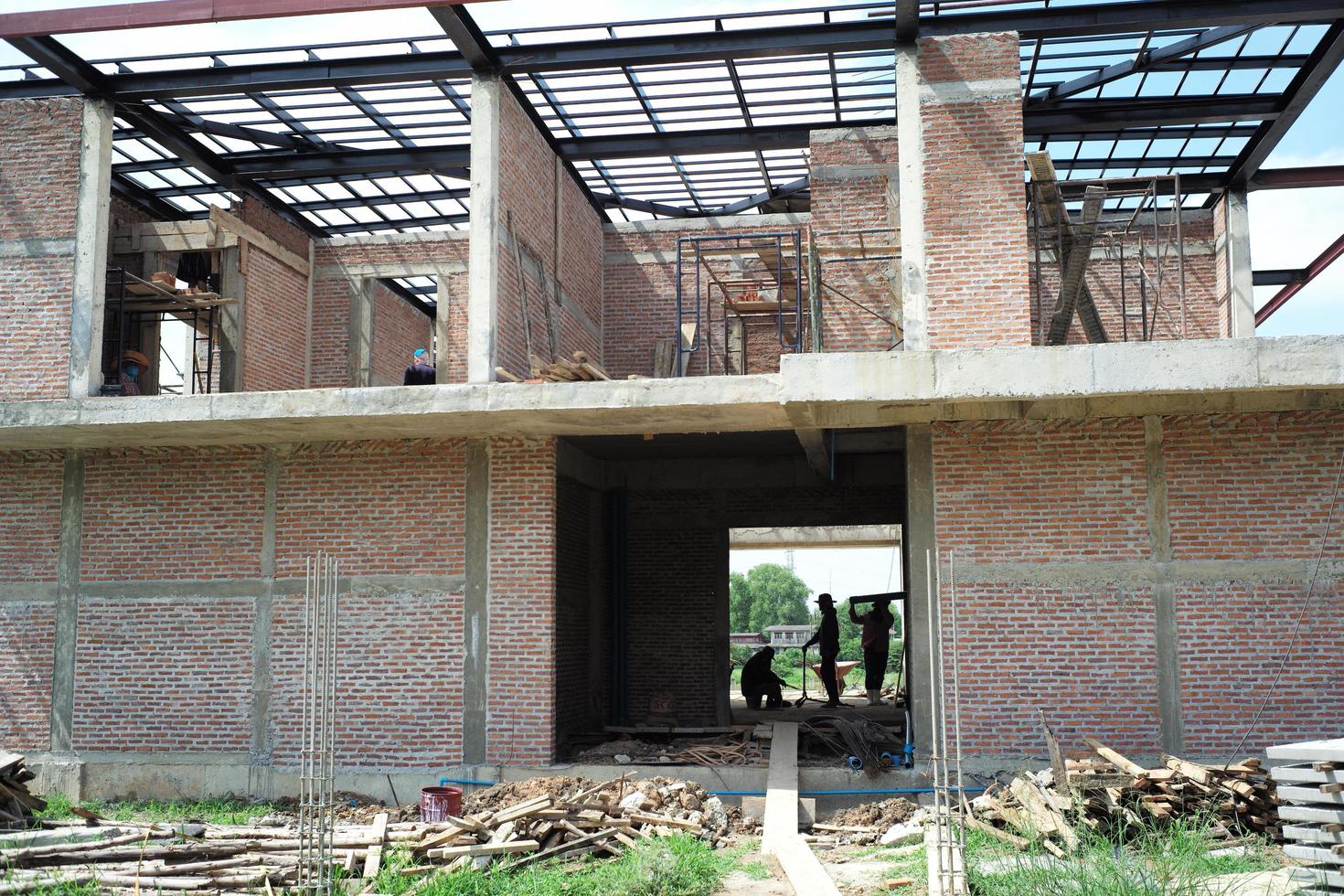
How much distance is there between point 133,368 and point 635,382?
7.97m

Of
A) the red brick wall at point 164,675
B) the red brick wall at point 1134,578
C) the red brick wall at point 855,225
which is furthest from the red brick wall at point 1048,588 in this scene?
the red brick wall at point 164,675

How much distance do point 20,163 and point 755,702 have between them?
46.1 ft

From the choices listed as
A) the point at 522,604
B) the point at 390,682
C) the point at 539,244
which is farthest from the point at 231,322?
the point at 522,604

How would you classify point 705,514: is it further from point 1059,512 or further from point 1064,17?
point 1064,17

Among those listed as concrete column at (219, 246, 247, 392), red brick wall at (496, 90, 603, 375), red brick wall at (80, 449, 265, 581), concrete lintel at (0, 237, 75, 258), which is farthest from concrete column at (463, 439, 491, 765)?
concrete column at (219, 246, 247, 392)

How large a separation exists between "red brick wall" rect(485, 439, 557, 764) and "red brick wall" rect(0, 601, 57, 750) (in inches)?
211

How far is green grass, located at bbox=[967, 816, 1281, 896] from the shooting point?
23.1ft

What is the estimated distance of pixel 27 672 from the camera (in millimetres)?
13781

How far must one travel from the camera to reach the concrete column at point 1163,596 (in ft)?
38.0

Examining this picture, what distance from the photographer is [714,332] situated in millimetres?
17672

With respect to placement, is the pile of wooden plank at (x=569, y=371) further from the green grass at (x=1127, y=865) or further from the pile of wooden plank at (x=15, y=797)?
the pile of wooden plank at (x=15, y=797)

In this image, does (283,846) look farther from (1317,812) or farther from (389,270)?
(389,270)

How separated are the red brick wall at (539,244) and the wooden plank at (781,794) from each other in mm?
5327

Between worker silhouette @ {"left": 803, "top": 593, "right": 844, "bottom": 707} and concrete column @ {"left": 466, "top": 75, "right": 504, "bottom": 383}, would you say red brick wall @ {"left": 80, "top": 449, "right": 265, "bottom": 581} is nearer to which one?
concrete column @ {"left": 466, "top": 75, "right": 504, "bottom": 383}
